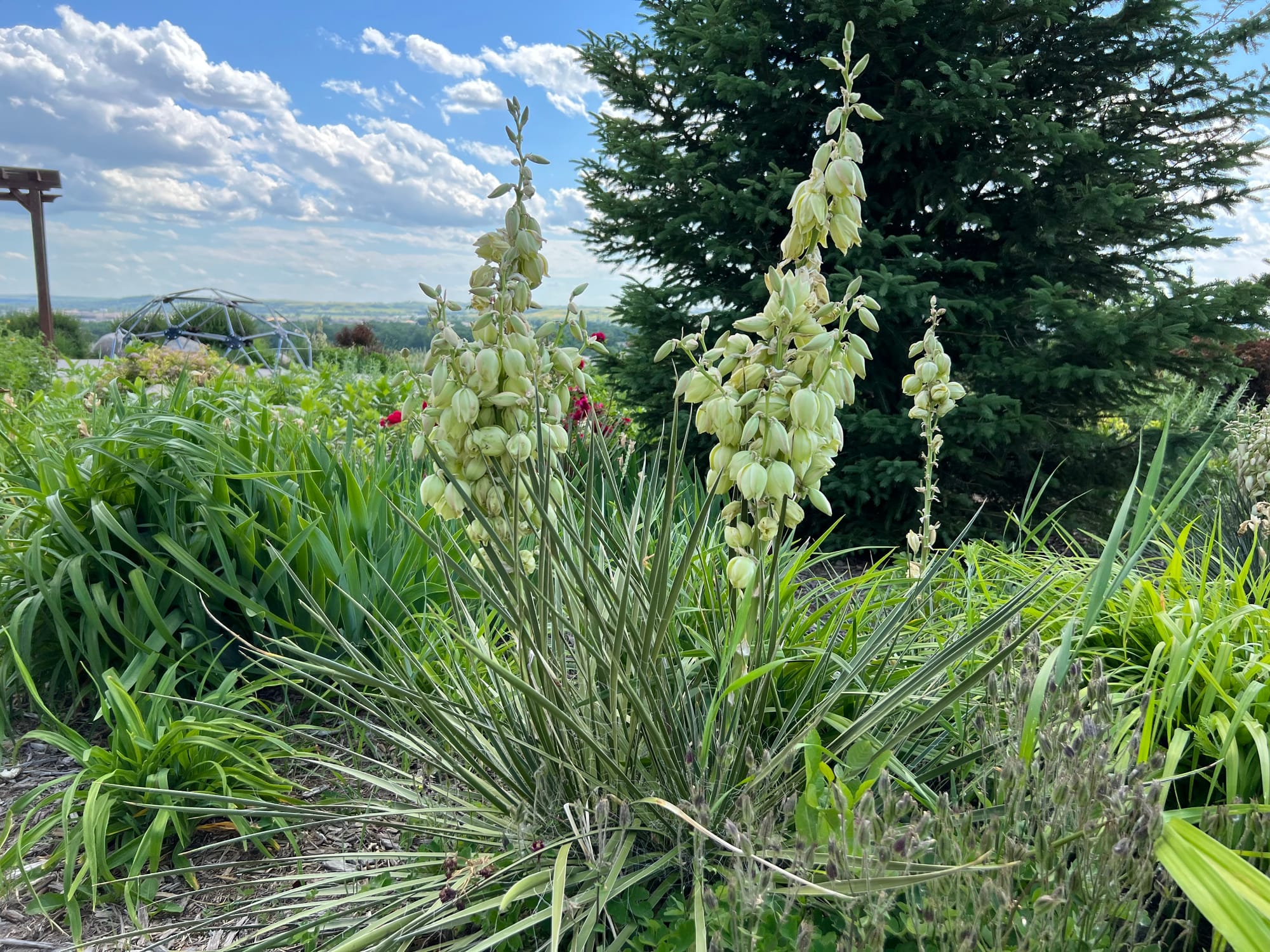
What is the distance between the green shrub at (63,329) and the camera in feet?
52.4

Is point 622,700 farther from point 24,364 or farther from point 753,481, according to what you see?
point 24,364

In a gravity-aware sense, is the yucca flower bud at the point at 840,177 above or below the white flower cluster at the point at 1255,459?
above

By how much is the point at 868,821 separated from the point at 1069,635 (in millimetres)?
590

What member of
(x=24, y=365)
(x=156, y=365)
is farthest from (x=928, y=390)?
(x=24, y=365)

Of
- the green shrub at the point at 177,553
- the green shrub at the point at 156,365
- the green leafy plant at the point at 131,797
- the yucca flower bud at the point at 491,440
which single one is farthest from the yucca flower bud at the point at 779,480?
the green shrub at the point at 156,365

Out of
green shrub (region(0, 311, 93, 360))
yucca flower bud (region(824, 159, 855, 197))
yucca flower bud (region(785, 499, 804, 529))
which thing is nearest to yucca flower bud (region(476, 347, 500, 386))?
yucca flower bud (region(785, 499, 804, 529))

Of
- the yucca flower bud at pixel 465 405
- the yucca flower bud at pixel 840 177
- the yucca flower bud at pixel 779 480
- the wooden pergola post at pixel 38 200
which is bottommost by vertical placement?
the yucca flower bud at pixel 779 480

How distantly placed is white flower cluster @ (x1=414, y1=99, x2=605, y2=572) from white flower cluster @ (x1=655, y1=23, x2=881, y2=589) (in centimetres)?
27

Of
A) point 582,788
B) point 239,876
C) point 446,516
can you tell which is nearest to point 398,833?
point 239,876

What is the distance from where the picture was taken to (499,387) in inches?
60.9

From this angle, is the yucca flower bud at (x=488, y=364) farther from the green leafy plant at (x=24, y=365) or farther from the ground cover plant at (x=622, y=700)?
the green leafy plant at (x=24, y=365)

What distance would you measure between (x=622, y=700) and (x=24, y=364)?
33.3ft

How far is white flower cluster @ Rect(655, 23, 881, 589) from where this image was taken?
145 cm

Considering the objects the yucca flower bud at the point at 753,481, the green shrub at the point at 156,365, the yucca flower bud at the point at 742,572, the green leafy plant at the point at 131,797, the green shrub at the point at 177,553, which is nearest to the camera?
the yucca flower bud at the point at 753,481
